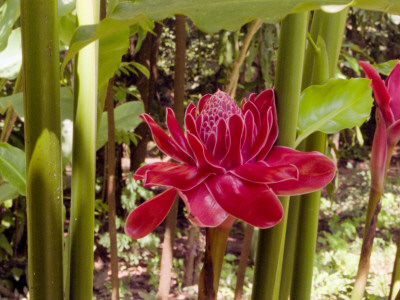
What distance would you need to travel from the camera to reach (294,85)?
0.90 ft

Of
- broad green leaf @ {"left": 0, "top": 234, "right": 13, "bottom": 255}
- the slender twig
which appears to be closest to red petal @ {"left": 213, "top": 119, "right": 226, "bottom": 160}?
the slender twig

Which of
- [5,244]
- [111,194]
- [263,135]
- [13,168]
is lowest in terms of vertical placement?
[5,244]

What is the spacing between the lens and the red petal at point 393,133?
1.13 feet

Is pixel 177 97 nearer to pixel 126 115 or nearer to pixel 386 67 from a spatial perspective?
pixel 126 115

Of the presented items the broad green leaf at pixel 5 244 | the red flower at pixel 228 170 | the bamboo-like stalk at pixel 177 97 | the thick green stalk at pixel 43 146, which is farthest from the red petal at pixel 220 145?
the broad green leaf at pixel 5 244

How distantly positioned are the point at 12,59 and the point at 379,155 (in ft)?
1.60

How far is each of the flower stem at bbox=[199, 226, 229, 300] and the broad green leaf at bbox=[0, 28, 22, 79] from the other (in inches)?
18.1

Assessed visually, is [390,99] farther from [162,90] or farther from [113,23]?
[162,90]

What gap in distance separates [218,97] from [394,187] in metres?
4.54

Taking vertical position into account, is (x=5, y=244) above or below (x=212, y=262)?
below

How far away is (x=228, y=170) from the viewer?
0.83ft

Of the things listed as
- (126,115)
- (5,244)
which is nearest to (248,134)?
(126,115)

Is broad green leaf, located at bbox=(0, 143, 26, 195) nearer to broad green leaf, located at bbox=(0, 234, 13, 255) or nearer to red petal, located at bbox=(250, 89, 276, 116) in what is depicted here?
red petal, located at bbox=(250, 89, 276, 116)

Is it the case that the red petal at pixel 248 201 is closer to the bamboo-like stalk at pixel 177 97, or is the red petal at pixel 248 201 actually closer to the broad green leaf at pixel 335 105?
the broad green leaf at pixel 335 105
